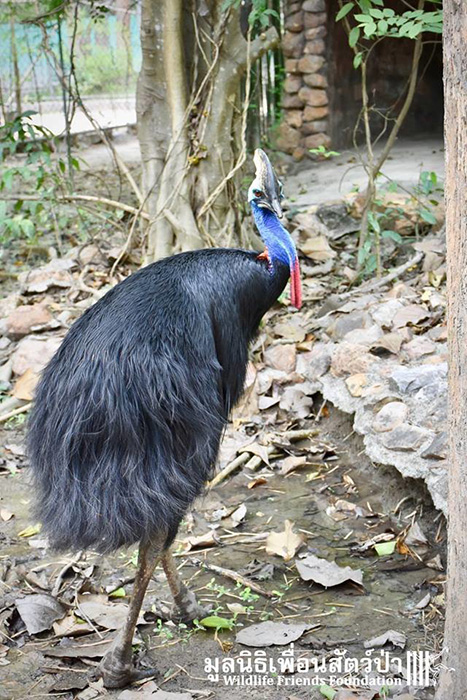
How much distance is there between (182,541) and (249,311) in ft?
3.62

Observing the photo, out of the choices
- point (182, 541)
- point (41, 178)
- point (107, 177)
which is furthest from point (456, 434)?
point (107, 177)

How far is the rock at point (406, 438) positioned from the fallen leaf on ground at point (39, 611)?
144cm

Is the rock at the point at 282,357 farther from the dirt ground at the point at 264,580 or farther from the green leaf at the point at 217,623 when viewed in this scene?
the green leaf at the point at 217,623

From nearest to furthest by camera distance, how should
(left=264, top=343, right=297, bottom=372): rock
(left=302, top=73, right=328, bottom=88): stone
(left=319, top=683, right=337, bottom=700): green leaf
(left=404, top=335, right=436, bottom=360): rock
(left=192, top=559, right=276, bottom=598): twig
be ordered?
(left=319, top=683, right=337, bottom=700): green leaf
(left=192, top=559, right=276, bottom=598): twig
(left=404, top=335, right=436, bottom=360): rock
(left=264, top=343, right=297, bottom=372): rock
(left=302, top=73, right=328, bottom=88): stone

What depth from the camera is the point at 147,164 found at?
18.1ft

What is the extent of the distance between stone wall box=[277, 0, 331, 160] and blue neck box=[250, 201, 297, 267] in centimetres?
587

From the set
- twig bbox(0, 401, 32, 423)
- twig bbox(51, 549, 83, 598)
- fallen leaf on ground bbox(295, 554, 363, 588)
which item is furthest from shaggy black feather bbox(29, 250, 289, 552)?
twig bbox(0, 401, 32, 423)

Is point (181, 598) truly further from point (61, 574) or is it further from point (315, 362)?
point (315, 362)

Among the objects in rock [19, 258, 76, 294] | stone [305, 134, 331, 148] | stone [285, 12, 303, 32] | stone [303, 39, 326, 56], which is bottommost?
rock [19, 258, 76, 294]

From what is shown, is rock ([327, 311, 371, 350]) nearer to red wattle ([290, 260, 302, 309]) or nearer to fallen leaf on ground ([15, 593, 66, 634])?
red wattle ([290, 260, 302, 309])

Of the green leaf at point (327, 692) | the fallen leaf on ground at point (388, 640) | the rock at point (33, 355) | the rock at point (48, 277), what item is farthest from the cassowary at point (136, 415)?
the rock at point (48, 277)

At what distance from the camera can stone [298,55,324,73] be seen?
871cm

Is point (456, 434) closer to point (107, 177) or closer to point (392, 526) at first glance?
point (392, 526)

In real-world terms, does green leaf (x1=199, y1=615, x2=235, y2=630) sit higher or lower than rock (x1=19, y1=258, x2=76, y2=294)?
lower
